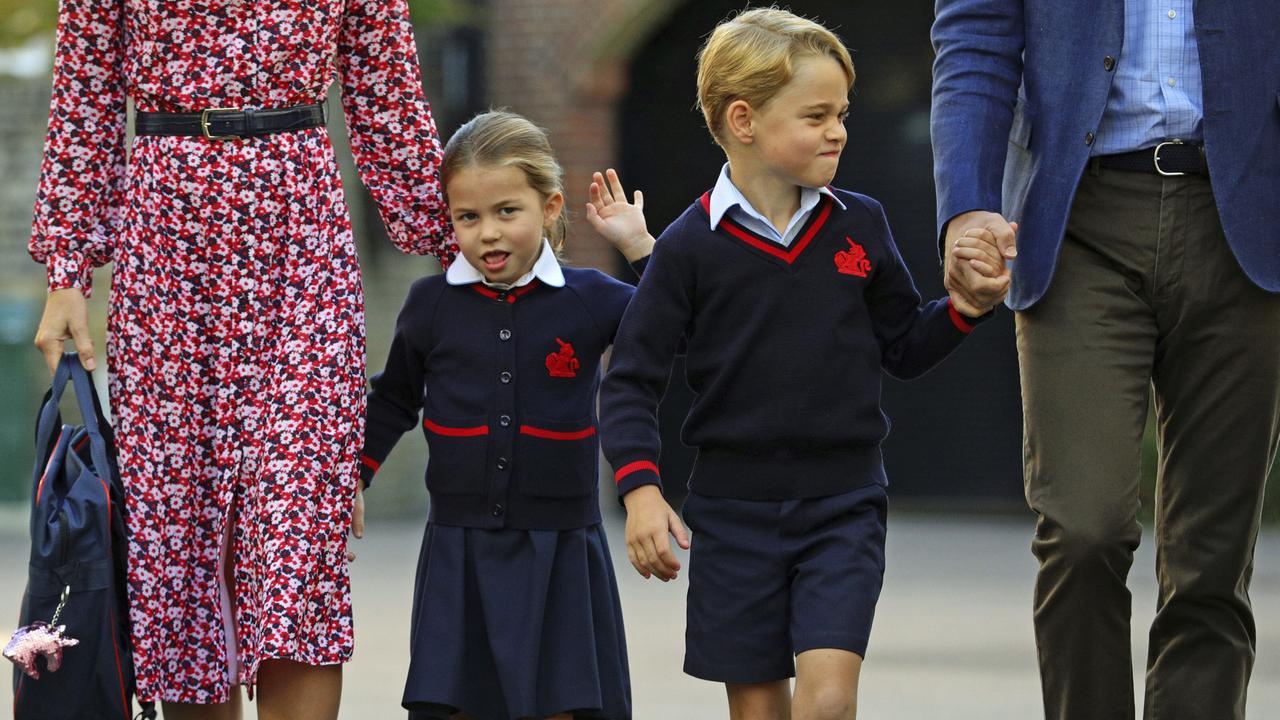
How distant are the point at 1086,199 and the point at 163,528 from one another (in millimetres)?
1954

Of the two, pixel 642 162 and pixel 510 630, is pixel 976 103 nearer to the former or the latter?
pixel 510 630

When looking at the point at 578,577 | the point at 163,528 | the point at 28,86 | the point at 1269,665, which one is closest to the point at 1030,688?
the point at 1269,665

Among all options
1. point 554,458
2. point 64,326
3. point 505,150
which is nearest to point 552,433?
point 554,458

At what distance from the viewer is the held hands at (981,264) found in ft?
12.1

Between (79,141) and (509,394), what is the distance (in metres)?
1.05

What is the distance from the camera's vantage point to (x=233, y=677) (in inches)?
163

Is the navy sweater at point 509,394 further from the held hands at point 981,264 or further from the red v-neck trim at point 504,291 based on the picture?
the held hands at point 981,264

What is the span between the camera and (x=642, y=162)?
37.0ft

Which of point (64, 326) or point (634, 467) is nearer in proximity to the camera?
point (634, 467)

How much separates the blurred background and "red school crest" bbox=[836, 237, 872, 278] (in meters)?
6.84

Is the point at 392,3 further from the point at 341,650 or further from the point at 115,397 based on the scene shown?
the point at 341,650

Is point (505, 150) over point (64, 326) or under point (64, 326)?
over

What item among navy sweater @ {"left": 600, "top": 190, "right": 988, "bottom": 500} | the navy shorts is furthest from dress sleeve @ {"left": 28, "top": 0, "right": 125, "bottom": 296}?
the navy shorts

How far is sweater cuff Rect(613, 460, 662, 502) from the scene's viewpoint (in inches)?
147
